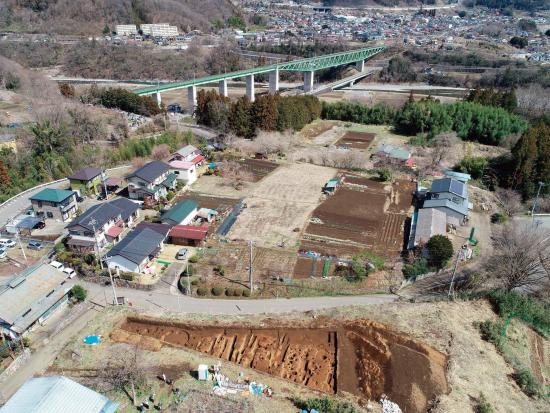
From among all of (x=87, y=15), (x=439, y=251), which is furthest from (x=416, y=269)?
(x=87, y=15)

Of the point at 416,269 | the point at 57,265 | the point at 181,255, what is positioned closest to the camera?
the point at 416,269

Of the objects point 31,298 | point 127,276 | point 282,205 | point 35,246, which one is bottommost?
point 282,205

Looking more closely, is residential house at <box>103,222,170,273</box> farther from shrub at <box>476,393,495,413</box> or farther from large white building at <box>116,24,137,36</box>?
large white building at <box>116,24,137,36</box>

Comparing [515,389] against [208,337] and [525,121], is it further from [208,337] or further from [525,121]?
[525,121]

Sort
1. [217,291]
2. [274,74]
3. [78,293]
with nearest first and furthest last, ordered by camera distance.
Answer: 1. [78,293]
2. [217,291]
3. [274,74]

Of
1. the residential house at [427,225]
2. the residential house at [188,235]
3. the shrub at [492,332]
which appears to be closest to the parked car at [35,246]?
the residential house at [188,235]

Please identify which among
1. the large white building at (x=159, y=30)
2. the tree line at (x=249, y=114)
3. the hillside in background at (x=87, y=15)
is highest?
the hillside in background at (x=87, y=15)

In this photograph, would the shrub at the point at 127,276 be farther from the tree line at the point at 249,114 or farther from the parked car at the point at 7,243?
the tree line at the point at 249,114

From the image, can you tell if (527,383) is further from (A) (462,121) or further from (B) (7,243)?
(A) (462,121)
